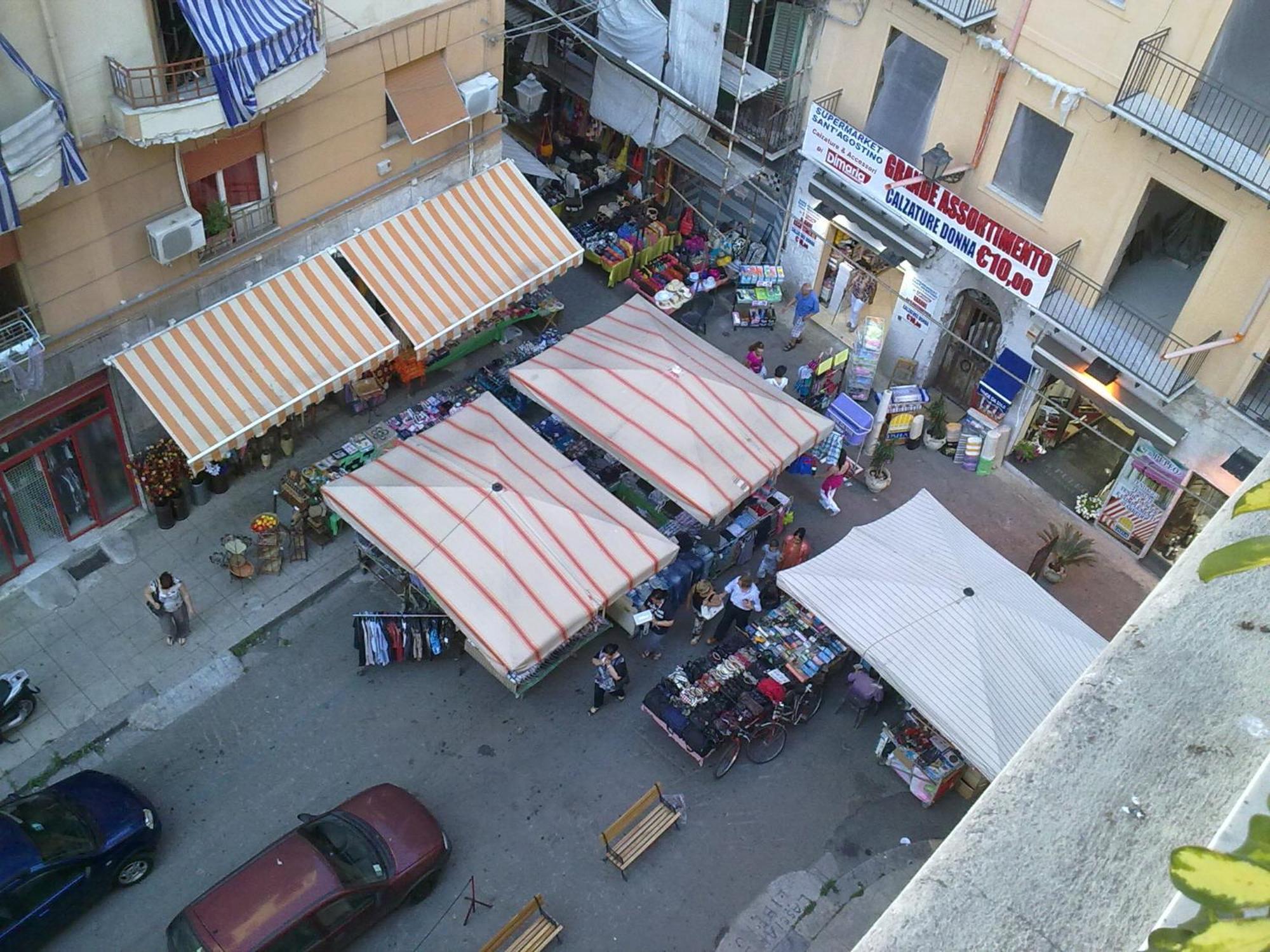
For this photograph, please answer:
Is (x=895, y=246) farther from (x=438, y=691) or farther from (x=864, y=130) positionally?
(x=438, y=691)

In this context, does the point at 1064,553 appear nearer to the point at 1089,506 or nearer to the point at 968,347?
the point at 1089,506

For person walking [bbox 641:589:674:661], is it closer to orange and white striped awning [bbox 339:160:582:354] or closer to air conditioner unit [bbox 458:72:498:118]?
orange and white striped awning [bbox 339:160:582:354]

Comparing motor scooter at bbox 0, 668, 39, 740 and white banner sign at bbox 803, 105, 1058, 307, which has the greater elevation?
white banner sign at bbox 803, 105, 1058, 307

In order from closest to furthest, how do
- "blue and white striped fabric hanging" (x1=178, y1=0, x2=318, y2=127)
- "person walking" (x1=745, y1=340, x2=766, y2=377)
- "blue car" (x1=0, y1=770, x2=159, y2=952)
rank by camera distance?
"blue car" (x1=0, y1=770, x2=159, y2=952)
"blue and white striped fabric hanging" (x1=178, y1=0, x2=318, y2=127)
"person walking" (x1=745, y1=340, x2=766, y2=377)

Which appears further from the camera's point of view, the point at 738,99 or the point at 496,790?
the point at 738,99

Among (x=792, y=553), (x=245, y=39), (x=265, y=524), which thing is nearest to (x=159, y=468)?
(x=265, y=524)

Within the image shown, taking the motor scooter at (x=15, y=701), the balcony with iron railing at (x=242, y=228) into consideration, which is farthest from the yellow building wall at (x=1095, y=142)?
the motor scooter at (x=15, y=701)

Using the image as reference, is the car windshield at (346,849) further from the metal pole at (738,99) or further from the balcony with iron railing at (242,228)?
the metal pole at (738,99)

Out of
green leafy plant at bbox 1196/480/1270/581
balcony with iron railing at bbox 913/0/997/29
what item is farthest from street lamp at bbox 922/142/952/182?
green leafy plant at bbox 1196/480/1270/581
